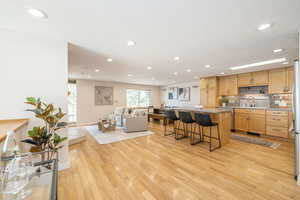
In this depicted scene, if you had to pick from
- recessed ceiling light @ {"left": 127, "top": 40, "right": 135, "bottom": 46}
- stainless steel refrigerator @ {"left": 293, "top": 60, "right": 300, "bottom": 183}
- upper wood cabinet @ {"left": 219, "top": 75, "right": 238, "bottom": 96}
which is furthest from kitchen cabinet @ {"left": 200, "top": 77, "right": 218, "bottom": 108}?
recessed ceiling light @ {"left": 127, "top": 40, "right": 135, "bottom": 46}

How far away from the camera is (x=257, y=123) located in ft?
14.5

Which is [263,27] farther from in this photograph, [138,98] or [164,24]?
[138,98]

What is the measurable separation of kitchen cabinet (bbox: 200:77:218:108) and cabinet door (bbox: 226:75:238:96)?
0.47 metres

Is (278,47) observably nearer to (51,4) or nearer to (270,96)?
(270,96)

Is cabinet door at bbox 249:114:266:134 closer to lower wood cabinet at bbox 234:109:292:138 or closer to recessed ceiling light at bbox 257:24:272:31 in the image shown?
lower wood cabinet at bbox 234:109:292:138

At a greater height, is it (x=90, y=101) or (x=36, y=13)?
(x=36, y=13)

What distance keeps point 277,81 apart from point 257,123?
1613mm

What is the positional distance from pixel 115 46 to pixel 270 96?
584 centimetres

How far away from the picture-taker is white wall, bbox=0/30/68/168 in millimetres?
1921

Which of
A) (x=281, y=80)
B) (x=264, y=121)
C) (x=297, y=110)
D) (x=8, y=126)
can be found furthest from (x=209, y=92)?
(x=8, y=126)

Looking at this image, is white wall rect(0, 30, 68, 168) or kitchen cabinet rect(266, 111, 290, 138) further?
kitchen cabinet rect(266, 111, 290, 138)

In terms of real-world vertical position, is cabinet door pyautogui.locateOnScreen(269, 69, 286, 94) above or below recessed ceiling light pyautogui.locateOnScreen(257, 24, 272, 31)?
below

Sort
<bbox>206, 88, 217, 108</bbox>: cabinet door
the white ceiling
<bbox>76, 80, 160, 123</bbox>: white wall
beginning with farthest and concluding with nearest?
1. <bbox>76, 80, 160, 123</bbox>: white wall
2. <bbox>206, 88, 217, 108</bbox>: cabinet door
3. the white ceiling

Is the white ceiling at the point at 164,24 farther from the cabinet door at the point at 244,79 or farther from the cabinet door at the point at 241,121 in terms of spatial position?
the cabinet door at the point at 241,121
